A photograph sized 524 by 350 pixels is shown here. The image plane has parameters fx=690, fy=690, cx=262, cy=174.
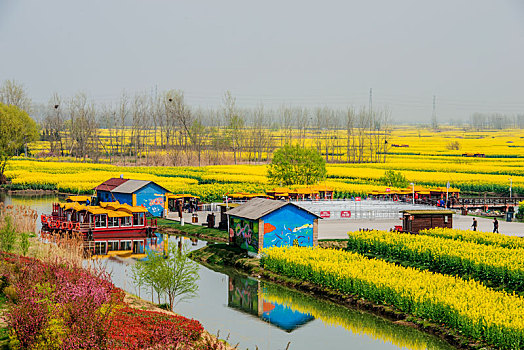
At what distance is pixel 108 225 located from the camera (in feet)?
159

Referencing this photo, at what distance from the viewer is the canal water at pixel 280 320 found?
24.0 m

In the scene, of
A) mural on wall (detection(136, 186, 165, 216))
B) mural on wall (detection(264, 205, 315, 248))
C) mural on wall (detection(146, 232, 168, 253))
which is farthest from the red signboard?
mural on wall (detection(264, 205, 315, 248))

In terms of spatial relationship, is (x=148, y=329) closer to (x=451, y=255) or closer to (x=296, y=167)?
(x=451, y=255)

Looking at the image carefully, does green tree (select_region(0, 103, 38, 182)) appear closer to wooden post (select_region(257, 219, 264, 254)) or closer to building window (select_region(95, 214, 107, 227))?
building window (select_region(95, 214, 107, 227))

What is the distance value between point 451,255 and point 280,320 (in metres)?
10.2

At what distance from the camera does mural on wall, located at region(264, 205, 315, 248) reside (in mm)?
37094

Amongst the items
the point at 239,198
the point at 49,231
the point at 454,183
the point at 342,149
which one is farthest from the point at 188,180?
the point at 342,149

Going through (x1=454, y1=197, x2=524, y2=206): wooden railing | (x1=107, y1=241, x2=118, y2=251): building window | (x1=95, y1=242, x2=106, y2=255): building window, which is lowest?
(x1=107, y1=241, x2=118, y2=251): building window

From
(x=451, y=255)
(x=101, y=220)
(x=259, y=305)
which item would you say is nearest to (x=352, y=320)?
(x=259, y=305)

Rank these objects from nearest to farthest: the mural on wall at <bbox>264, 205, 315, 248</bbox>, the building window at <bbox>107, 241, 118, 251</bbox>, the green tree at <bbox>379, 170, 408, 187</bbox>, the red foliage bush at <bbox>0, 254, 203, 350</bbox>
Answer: the red foliage bush at <bbox>0, 254, 203, 350</bbox>
the mural on wall at <bbox>264, 205, 315, 248</bbox>
the building window at <bbox>107, 241, 118, 251</bbox>
the green tree at <bbox>379, 170, 408, 187</bbox>

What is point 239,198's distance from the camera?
66.3m

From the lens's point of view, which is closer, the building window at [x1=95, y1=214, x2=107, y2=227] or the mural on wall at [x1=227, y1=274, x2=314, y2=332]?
the mural on wall at [x1=227, y1=274, x2=314, y2=332]

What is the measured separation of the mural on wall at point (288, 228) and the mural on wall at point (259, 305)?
3.64 m

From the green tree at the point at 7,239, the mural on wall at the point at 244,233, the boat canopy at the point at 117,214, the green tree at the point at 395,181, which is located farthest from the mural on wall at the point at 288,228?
the green tree at the point at 395,181
